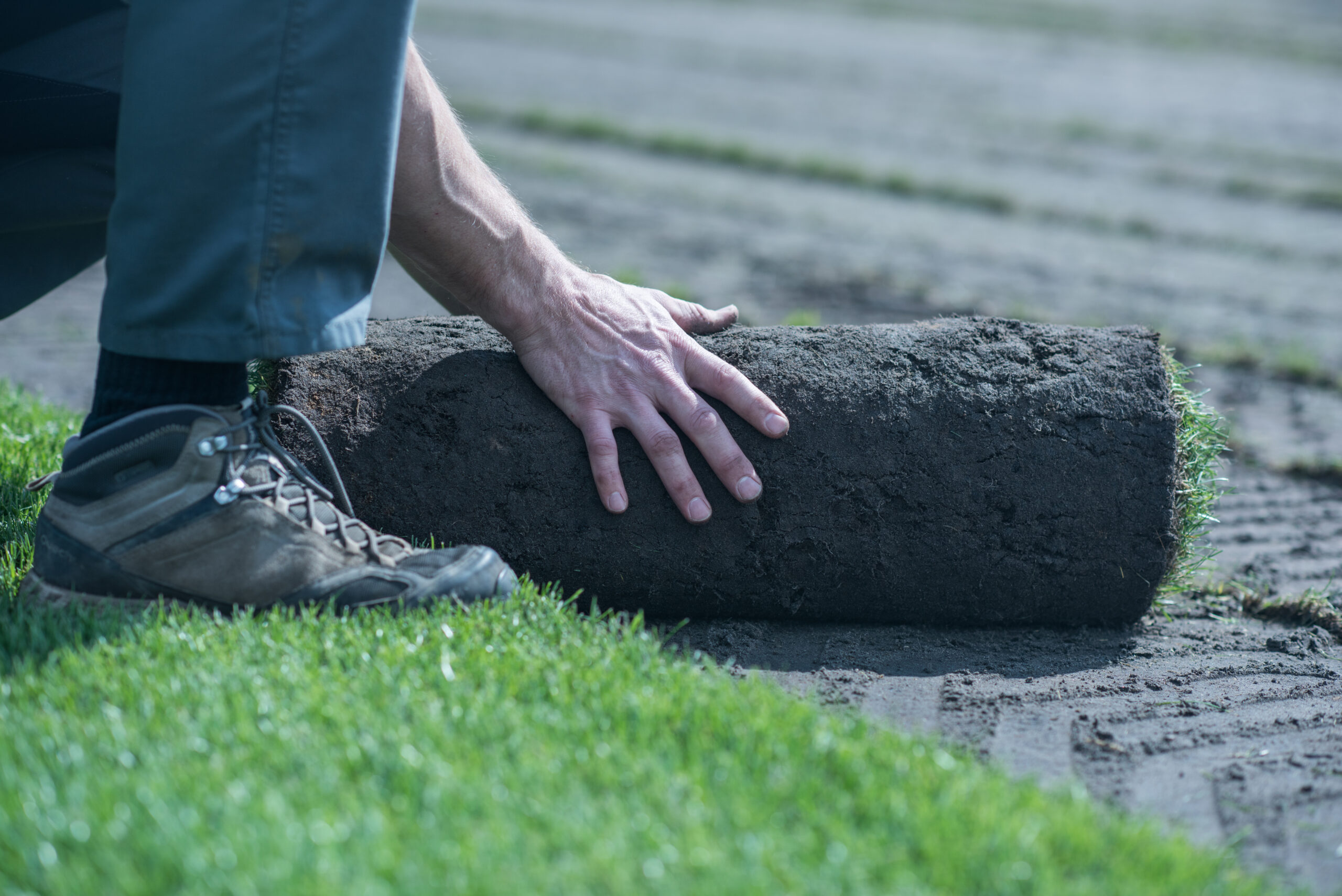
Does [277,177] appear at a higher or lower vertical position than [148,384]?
higher

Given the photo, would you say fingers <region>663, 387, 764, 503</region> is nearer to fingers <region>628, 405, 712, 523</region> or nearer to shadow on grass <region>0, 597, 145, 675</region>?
fingers <region>628, 405, 712, 523</region>

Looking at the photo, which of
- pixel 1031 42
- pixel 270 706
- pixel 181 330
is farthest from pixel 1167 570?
pixel 1031 42

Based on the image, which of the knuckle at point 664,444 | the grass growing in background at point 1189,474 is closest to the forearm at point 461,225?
the knuckle at point 664,444

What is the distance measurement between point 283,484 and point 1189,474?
2.39 metres

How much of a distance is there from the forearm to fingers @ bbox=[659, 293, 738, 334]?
0.30 m

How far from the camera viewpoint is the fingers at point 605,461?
2.69m

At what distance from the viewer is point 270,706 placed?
6.27 feet

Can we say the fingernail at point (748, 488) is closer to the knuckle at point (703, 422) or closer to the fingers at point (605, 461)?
the knuckle at point (703, 422)

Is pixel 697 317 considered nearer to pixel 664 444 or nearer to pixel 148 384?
pixel 664 444

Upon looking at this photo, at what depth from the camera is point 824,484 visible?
2.79m

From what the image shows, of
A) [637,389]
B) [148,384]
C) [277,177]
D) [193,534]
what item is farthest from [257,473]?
[637,389]

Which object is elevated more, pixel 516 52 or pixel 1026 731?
pixel 516 52

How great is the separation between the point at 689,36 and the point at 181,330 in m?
20.7

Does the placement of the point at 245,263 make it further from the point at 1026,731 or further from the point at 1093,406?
the point at 1093,406
